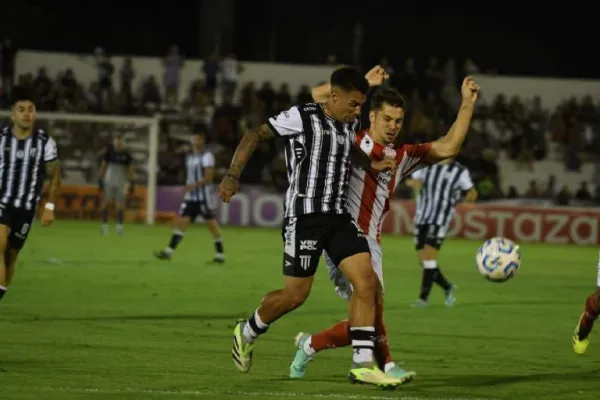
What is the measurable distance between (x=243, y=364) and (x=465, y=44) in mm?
35119

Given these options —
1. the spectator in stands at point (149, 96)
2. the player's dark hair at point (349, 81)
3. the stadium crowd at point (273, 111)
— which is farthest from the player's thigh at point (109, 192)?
the player's dark hair at point (349, 81)

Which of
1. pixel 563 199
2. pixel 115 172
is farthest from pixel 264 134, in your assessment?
pixel 563 199

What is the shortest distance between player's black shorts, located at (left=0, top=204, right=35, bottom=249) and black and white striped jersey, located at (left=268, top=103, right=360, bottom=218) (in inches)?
143

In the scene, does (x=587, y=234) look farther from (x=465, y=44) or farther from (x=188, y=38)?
(x=188, y=38)

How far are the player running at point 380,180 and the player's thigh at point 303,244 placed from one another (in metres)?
0.16

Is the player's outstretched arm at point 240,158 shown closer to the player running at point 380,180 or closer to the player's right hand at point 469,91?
the player running at point 380,180

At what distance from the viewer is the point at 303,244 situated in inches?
348

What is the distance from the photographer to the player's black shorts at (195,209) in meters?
22.7

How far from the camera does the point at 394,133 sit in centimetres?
902

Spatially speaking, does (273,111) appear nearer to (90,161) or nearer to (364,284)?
(90,161)

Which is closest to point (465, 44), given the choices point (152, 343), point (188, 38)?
point (188, 38)

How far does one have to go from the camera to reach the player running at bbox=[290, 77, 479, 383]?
897 cm

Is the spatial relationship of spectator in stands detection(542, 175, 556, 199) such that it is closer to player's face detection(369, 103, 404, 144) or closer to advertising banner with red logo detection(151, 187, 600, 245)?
advertising banner with red logo detection(151, 187, 600, 245)

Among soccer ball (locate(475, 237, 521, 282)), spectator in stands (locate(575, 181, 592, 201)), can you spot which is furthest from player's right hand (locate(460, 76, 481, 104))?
spectator in stands (locate(575, 181, 592, 201))
